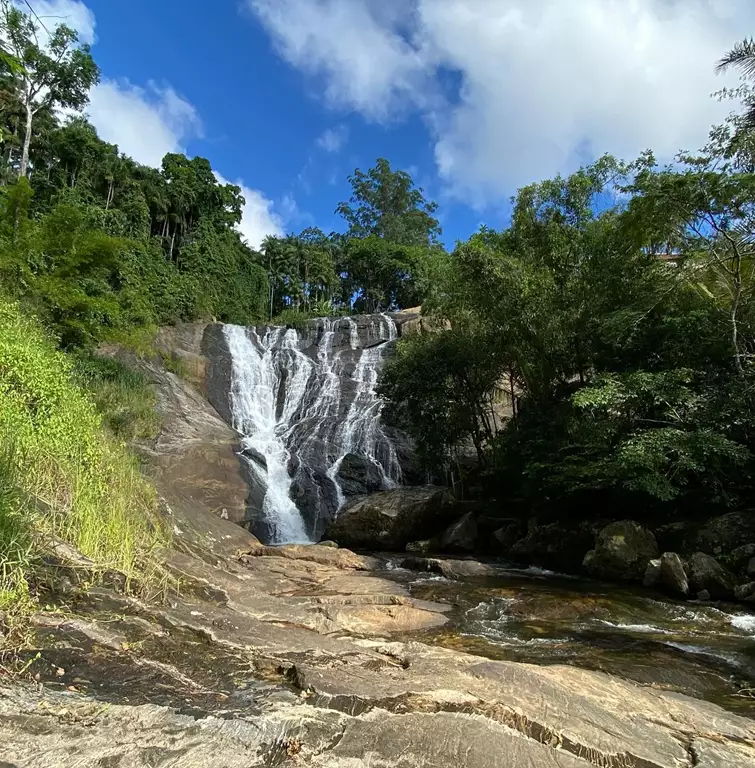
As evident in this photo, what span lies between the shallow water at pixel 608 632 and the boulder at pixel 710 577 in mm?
514

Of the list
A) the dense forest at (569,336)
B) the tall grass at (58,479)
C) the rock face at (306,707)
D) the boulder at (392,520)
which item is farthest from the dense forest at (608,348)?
the tall grass at (58,479)

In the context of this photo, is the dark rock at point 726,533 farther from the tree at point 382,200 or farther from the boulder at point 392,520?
the tree at point 382,200

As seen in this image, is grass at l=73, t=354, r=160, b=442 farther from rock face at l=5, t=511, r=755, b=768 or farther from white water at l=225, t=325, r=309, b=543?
rock face at l=5, t=511, r=755, b=768

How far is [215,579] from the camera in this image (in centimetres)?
695

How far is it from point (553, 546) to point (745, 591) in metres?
→ 4.30

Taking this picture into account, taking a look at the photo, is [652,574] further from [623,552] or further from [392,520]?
[392,520]

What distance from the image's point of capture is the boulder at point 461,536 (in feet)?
47.4

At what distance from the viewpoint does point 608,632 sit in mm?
7227

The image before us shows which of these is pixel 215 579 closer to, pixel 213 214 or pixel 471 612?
pixel 471 612

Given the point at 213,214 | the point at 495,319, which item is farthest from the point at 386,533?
the point at 213,214

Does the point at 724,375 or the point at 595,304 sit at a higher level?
the point at 595,304

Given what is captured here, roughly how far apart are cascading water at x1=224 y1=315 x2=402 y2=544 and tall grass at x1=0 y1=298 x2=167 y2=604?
33.4 feet

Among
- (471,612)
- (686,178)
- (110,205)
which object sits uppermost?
(110,205)

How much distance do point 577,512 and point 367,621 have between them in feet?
27.9
